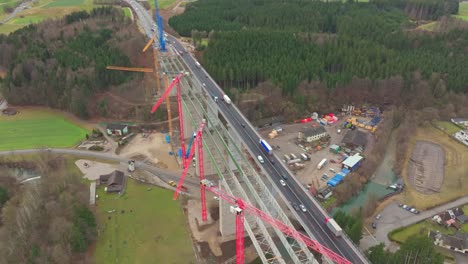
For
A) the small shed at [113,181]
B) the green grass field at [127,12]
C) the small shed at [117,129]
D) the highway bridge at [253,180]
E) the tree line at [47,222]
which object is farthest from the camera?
the green grass field at [127,12]

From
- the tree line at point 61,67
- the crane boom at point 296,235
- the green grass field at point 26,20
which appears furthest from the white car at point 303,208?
the green grass field at point 26,20

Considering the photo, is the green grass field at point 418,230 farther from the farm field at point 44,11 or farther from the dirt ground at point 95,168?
the farm field at point 44,11

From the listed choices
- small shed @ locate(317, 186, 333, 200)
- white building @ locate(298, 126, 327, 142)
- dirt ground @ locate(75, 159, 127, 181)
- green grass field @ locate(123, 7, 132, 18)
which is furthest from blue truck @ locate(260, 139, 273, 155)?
green grass field @ locate(123, 7, 132, 18)

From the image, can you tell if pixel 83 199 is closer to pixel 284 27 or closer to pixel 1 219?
pixel 1 219

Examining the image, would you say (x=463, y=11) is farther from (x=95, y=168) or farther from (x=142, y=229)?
(x=142, y=229)

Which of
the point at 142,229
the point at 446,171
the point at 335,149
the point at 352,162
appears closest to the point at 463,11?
the point at 446,171

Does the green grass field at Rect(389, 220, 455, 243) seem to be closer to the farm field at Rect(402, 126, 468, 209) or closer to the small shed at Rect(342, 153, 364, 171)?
the farm field at Rect(402, 126, 468, 209)

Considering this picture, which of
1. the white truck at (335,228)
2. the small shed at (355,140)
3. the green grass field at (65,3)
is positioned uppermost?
the green grass field at (65,3)
